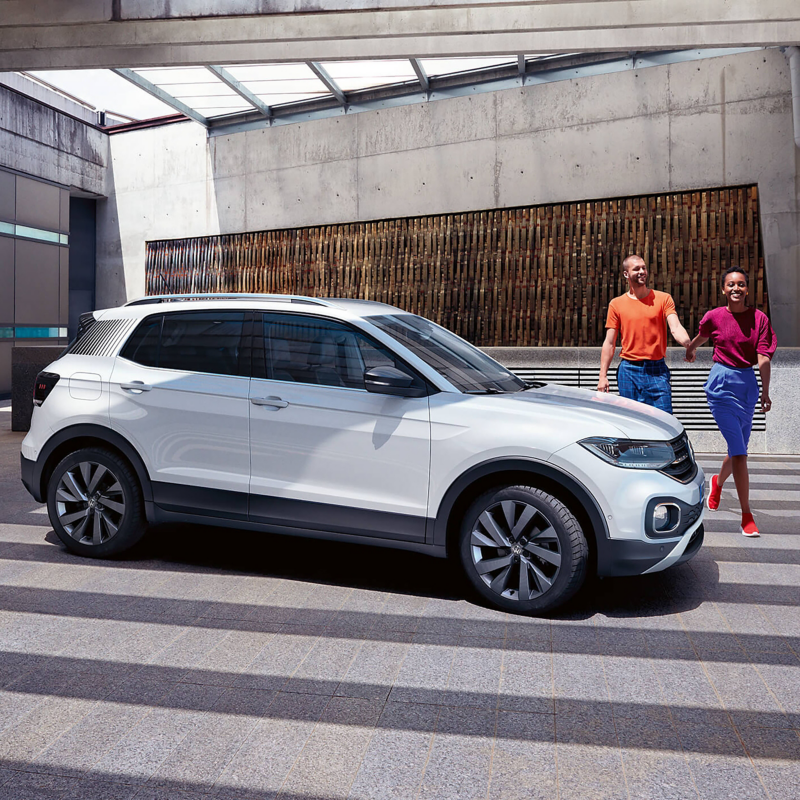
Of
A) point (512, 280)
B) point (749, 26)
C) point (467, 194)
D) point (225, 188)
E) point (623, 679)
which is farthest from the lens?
point (225, 188)

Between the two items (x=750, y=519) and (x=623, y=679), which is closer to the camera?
(x=623, y=679)

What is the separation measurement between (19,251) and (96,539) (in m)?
16.4

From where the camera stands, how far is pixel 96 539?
560 cm

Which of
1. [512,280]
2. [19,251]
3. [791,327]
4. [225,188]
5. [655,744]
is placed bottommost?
[655,744]

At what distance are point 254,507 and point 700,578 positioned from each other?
9.22 feet

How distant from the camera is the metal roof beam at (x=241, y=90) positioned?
611 inches

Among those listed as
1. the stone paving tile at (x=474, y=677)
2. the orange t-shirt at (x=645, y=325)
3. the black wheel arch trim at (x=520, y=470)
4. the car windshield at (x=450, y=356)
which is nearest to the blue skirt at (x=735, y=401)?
the orange t-shirt at (x=645, y=325)

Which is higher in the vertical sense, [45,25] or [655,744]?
[45,25]

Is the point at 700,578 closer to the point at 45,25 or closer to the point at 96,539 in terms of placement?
the point at 96,539

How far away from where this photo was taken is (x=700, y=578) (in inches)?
210

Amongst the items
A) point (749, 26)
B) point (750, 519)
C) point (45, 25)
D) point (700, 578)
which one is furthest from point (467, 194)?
point (700, 578)

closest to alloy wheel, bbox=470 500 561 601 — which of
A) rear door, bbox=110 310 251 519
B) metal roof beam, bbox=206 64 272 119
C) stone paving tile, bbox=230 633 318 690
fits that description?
stone paving tile, bbox=230 633 318 690

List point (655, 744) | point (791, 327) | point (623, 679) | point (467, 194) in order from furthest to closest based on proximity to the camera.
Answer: point (467, 194), point (791, 327), point (623, 679), point (655, 744)

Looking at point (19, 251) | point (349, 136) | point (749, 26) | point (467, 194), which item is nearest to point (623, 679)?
point (749, 26)
